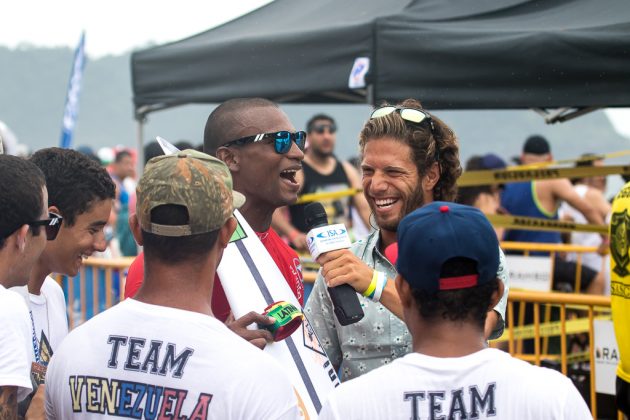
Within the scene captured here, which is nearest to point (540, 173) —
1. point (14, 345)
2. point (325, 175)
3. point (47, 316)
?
point (325, 175)

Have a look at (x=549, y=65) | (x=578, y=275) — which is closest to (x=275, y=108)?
(x=549, y=65)

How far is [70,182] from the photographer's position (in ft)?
11.7

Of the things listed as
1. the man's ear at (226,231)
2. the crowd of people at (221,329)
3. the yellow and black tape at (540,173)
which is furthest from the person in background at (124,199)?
the man's ear at (226,231)

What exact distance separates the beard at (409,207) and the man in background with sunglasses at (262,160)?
427 mm

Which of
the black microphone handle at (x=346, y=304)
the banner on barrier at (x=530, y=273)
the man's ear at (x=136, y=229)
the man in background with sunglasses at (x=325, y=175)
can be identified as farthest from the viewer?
the man in background with sunglasses at (x=325, y=175)

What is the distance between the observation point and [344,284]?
9.84 feet

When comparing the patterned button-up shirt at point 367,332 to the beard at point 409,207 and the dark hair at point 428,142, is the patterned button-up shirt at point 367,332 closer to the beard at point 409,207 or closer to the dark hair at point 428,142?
the beard at point 409,207

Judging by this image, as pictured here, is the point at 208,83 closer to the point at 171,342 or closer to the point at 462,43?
the point at 462,43

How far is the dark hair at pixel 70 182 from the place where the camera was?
354 centimetres

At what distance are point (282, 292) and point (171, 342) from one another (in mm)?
889

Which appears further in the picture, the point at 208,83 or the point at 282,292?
the point at 208,83

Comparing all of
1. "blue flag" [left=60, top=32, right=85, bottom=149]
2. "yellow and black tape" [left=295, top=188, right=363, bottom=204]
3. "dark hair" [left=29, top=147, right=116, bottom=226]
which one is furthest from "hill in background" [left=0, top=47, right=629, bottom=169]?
"dark hair" [left=29, top=147, right=116, bottom=226]

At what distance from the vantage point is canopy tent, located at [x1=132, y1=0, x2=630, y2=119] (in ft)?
A: 17.5

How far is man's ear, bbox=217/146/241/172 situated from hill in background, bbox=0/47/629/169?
91.2 m
